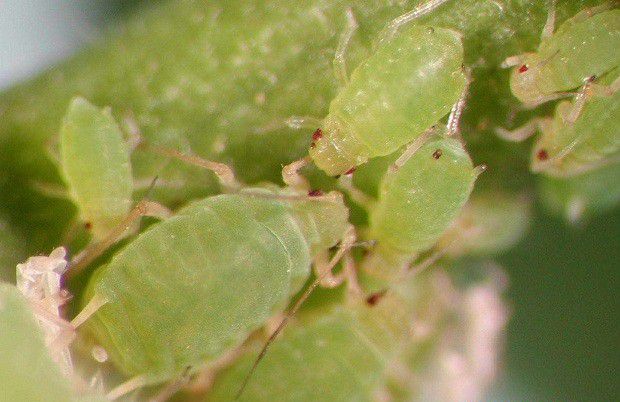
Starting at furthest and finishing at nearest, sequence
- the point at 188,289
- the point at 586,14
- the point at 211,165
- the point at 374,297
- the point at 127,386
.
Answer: the point at 374,297 < the point at 211,165 < the point at 586,14 < the point at 127,386 < the point at 188,289

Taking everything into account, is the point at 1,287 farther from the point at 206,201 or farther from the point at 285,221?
the point at 285,221

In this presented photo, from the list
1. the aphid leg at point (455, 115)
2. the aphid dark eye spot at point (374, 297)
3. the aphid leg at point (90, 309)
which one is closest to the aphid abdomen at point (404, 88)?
the aphid leg at point (455, 115)

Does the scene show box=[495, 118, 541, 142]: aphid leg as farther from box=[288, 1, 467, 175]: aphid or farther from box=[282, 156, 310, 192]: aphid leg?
box=[282, 156, 310, 192]: aphid leg

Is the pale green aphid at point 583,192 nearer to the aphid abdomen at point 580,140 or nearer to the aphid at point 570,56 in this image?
the aphid abdomen at point 580,140

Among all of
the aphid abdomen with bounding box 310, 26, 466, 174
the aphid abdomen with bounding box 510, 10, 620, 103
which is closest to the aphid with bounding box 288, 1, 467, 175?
the aphid abdomen with bounding box 310, 26, 466, 174

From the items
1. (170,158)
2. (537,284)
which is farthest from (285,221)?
(537,284)

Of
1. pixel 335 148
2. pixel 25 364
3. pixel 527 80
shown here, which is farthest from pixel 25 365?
pixel 527 80

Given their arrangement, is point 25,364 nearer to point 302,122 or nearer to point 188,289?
point 188,289
